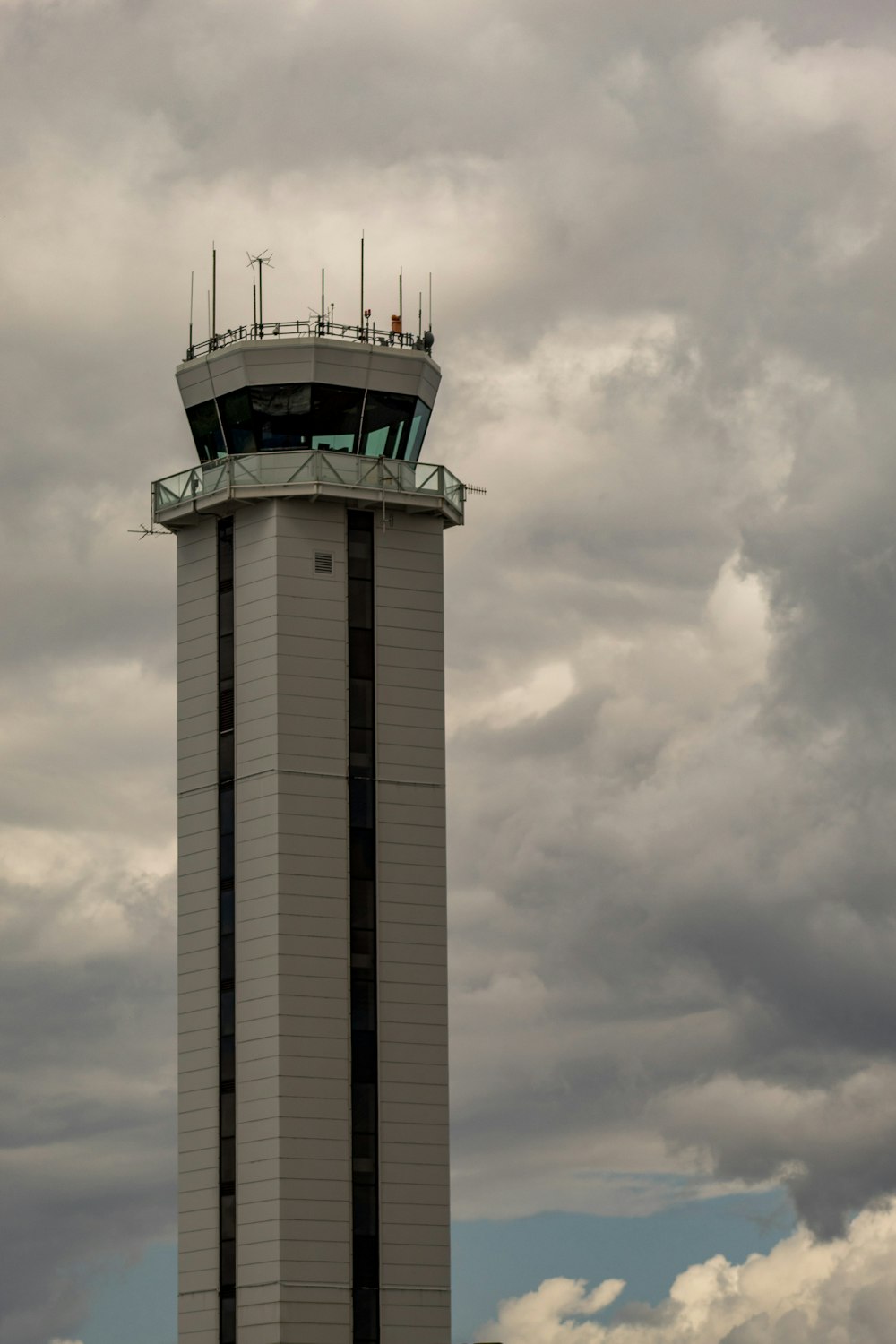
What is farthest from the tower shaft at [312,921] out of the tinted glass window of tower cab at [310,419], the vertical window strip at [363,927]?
the tinted glass window of tower cab at [310,419]

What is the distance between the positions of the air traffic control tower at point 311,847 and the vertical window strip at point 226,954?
10 cm

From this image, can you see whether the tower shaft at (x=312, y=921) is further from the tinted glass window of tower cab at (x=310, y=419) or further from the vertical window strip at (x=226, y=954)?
the tinted glass window of tower cab at (x=310, y=419)

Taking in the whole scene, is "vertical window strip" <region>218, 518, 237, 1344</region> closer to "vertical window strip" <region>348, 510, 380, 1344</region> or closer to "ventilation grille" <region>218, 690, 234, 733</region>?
"ventilation grille" <region>218, 690, 234, 733</region>

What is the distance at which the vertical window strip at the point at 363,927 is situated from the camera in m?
109

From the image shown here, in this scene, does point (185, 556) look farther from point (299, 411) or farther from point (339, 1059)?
point (339, 1059)

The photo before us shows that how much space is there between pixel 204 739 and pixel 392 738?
790 centimetres

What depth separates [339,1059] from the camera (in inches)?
4350

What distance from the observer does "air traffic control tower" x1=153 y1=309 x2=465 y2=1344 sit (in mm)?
109312

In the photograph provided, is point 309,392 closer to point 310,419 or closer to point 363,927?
point 310,419

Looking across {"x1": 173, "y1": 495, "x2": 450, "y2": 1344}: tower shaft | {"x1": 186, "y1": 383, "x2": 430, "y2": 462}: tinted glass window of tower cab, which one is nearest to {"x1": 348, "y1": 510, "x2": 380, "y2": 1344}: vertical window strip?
{"x1": 173, "y1": 495, "x2": 450, "y2": 1344}: tower shaft

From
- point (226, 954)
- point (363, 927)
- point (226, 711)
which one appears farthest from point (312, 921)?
point (226, 711)

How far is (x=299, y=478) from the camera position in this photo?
377ft

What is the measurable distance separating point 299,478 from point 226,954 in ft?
65.7

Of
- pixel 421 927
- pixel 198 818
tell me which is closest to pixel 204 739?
pixel 198 818
